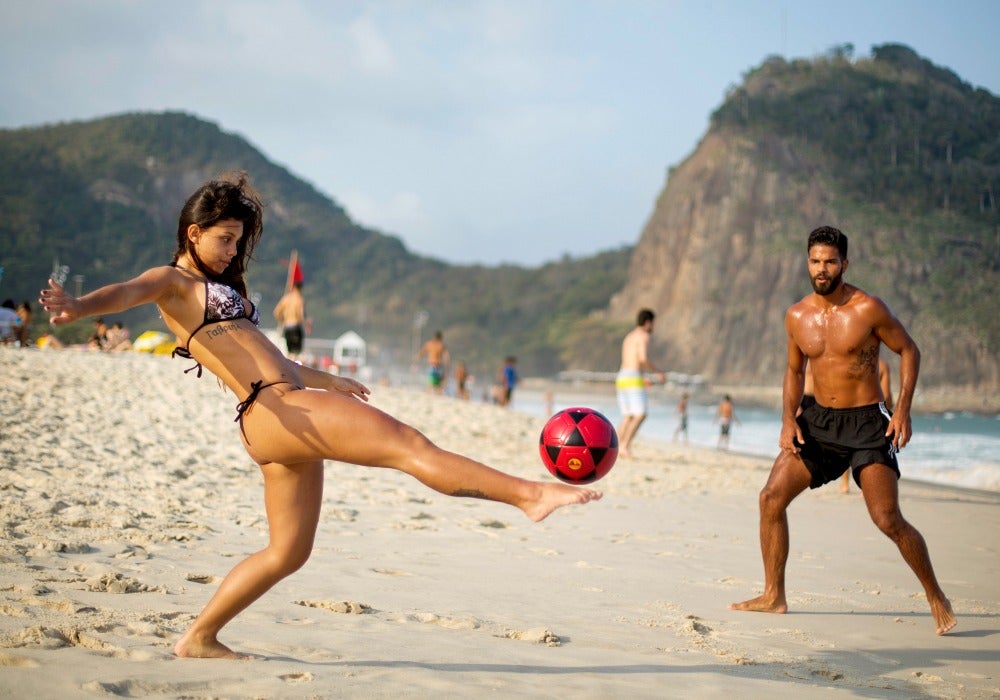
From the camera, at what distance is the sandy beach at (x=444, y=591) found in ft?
10.9

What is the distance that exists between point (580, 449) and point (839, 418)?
1897 millimetres

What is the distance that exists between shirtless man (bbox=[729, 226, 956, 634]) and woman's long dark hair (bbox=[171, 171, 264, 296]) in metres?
2.94

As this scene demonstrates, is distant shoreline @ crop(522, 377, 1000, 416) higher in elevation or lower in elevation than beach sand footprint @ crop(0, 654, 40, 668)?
higher

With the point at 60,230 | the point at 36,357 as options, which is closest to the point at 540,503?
the point at 36,357

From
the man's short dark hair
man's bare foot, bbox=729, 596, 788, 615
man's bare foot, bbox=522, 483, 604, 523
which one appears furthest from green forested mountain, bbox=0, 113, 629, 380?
man's bare foot, bbox=522, 483, 604, 523

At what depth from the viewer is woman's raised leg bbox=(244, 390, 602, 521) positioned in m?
3.05

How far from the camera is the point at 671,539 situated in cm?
724

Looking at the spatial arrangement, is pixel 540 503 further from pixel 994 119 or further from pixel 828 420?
pixel 994 119

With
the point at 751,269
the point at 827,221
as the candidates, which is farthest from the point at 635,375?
the point at 827,221

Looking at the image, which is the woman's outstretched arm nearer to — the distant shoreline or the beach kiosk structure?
the beach kiosk structure

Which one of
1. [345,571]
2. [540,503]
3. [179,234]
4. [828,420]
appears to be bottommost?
[345,571]

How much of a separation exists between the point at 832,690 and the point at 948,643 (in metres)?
1.41

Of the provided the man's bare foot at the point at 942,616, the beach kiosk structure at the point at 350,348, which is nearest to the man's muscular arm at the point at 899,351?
the man's bare foot at the point at 942,616

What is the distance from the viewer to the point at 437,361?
1017 inches
